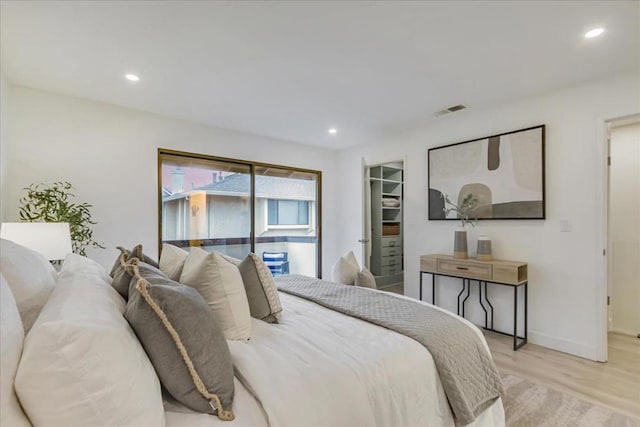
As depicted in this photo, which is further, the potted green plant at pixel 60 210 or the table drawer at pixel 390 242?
the table drawer at pixel 390 242

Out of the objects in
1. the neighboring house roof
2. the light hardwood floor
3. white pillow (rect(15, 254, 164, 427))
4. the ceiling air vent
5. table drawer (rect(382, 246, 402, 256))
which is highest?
the ceiling air vent

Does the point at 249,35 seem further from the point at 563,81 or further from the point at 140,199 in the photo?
the point at 563,81

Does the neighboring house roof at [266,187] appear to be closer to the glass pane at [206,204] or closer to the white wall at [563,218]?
the glass pane at [206,204]

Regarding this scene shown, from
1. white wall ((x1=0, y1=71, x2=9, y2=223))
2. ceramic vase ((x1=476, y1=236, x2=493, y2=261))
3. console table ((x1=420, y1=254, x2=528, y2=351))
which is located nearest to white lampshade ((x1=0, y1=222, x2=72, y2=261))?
white wall ((x1=0, y1=71, x2=9, y2=223))

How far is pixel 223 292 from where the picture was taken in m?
1.34

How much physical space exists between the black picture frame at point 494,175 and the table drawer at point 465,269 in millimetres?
574

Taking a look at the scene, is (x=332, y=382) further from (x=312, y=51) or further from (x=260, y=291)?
(x=312, y=51)

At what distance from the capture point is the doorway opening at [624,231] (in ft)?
10.6

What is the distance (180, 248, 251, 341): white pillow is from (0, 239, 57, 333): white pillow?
500mm

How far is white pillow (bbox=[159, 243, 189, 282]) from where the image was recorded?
5.46ft

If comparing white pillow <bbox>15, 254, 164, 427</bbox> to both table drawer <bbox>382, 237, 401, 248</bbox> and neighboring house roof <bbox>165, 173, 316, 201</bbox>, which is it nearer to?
neighboring house roof <bbox>165, 173, 316, 201</bbox>

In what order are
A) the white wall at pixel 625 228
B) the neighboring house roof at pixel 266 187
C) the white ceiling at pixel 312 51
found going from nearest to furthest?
1. the white ceiling at pixel 312 51
2. the white wall at pixel 625 228
3. the neighboring house roof at pixel 266 187

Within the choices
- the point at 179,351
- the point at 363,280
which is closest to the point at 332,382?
the point at 179,351

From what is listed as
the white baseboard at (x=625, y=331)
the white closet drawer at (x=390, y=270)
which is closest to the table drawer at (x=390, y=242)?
the white closet drawer at (x=390, y=270)
